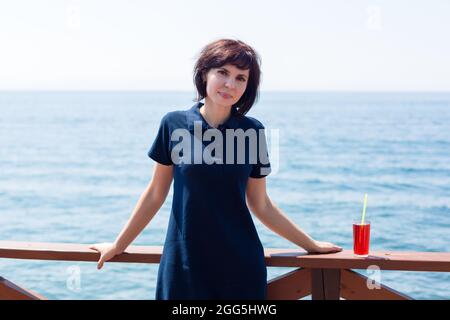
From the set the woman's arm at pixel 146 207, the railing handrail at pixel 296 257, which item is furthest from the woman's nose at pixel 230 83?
the railing handrail at pixel 296 257

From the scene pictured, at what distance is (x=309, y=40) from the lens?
4381 cm

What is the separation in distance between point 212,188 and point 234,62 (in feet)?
1.25

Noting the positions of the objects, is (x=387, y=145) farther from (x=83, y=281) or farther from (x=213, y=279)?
(x=213, y=279)

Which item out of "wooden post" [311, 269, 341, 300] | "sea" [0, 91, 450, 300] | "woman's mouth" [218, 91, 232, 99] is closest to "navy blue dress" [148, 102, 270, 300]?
"woman's mouth" [218, 91, 232, 99]

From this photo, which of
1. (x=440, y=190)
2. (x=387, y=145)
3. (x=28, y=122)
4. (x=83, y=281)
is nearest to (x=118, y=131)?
(x=28, y=122)

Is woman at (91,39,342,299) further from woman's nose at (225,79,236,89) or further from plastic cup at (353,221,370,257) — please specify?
plastic cup at (353,221,370,257)

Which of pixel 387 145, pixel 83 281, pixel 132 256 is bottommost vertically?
pixel 83 281

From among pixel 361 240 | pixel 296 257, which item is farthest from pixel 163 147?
pixel 361 240

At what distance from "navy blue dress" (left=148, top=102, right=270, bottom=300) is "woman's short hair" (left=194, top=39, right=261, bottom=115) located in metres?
0.14

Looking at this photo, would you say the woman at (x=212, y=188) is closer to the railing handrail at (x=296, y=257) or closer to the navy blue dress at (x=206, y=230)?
the navy blue dress at (x=206, y=230)

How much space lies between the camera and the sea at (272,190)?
9.55 metres

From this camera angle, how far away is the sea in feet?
31.3

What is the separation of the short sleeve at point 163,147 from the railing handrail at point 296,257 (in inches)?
12.2
